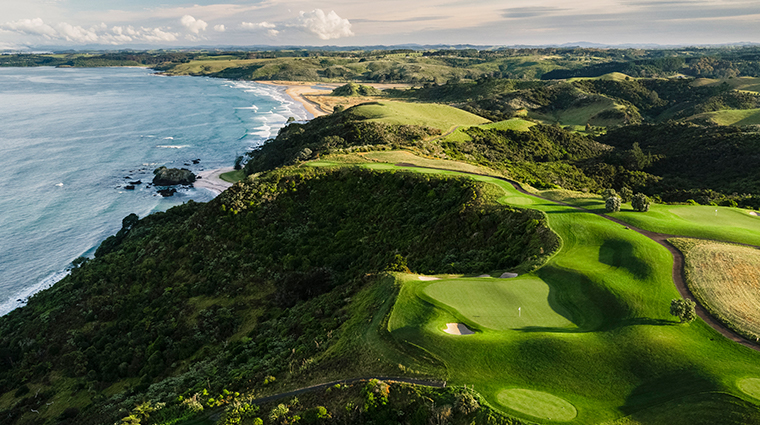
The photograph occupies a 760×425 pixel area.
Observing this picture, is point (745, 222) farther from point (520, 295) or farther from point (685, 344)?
point (520, 295)

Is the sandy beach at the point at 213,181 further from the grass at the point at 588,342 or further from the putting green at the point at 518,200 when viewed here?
the grass at the point at 588,342

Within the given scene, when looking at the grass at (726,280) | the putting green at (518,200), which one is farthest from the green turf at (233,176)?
the grass at (726,280)

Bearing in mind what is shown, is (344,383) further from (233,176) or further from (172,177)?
(172,177)

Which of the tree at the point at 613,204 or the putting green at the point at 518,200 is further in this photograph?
the putting green at the point at 518,200

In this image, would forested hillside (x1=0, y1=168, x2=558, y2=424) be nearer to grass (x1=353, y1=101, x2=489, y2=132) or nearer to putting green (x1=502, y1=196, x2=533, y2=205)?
putting green (x1=502, y1=196, x2=533, y2=205)

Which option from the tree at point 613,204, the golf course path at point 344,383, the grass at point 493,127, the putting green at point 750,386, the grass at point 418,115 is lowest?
the golf course path at point 344,383

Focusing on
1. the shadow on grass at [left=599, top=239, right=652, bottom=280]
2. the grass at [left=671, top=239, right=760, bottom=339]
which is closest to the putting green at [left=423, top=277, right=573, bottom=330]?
the shadow on grass at [left=599, top=239, right=652, bottom=280]

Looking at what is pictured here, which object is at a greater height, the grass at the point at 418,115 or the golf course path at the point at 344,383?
the grass at the point at 418,115
